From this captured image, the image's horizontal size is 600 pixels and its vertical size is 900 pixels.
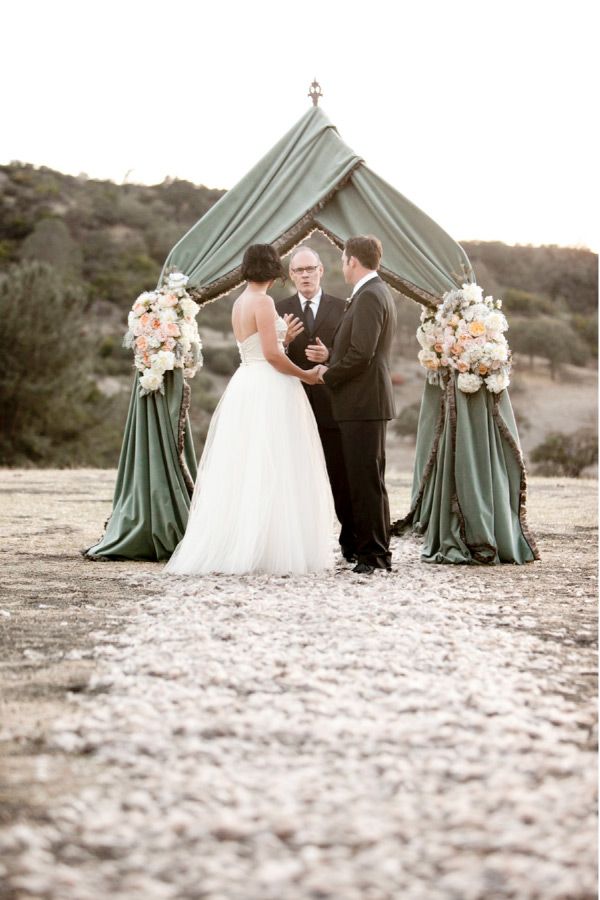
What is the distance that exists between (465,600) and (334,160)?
3681mm

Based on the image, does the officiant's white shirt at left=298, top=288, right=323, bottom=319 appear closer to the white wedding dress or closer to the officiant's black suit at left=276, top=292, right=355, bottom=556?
the officiant's black suit at left=276, top=292, right=355, bottom=556

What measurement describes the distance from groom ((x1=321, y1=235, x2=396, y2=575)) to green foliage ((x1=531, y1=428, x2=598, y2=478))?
15679 mm

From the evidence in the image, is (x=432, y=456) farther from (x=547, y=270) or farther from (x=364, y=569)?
(x=547, y=270)

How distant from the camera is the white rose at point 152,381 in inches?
302

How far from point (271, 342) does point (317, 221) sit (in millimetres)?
1483

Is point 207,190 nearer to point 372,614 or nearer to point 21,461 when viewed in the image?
point 21,461

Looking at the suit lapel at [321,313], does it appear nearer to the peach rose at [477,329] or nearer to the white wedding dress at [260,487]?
the white wedding dress at [260,487]

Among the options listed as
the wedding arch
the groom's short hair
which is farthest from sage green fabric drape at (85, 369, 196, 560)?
the groom's short hair

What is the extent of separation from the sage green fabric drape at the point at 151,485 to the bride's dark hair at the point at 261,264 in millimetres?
1245

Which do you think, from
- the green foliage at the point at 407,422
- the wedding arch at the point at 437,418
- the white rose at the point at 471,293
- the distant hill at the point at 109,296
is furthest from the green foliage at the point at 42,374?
the white rose at the point at 471,293

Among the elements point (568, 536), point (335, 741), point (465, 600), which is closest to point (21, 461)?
point (568, 536)

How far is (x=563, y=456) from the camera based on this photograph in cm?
2328

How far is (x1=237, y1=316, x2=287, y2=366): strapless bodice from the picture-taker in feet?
22.8

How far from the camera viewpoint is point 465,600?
5879mm
